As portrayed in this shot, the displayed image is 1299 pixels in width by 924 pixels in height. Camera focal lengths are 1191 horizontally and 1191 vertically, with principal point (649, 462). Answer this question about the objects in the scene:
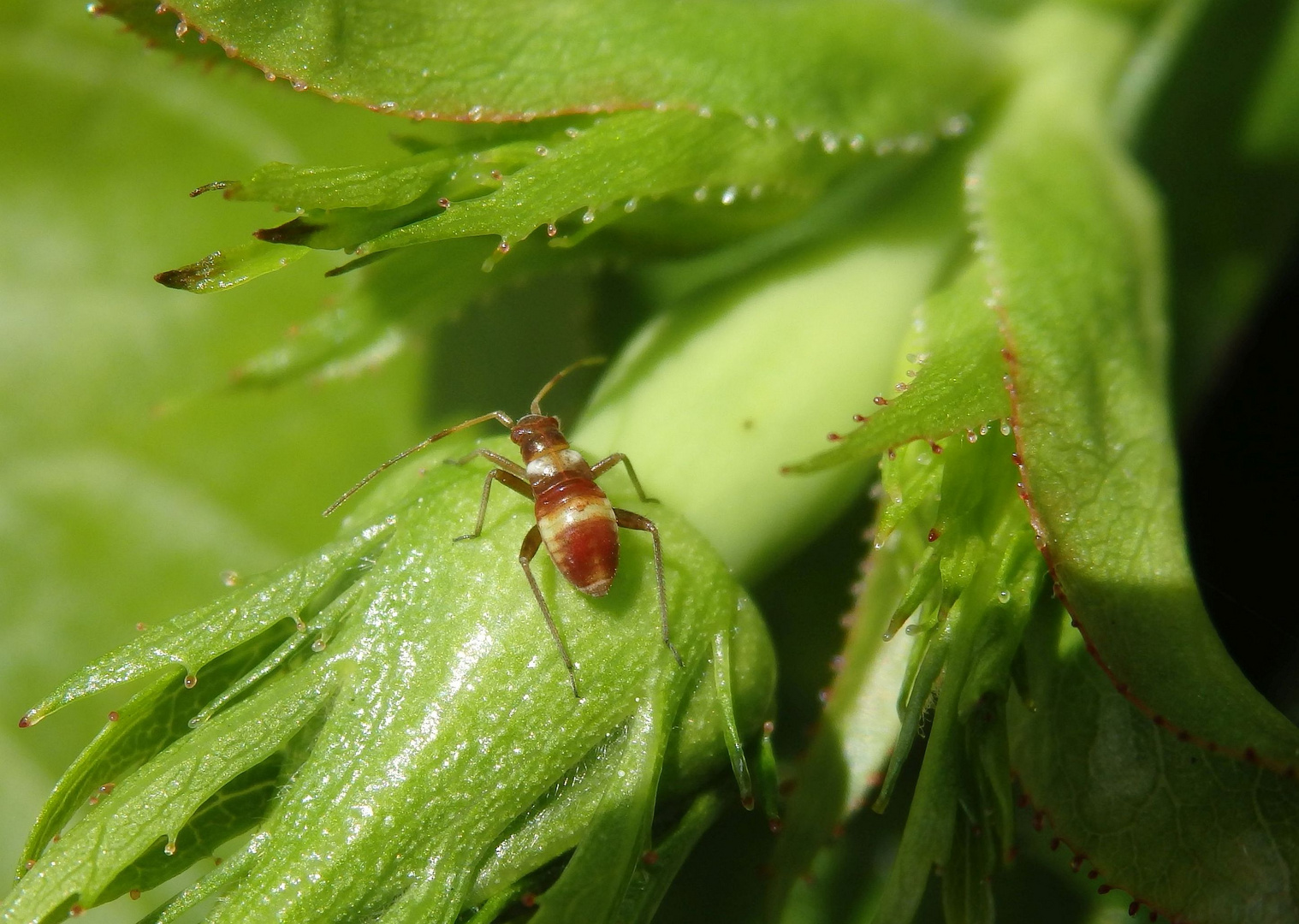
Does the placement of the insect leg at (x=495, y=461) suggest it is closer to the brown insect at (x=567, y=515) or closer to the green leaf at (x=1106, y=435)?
the brown insect at (x=567, y=515)

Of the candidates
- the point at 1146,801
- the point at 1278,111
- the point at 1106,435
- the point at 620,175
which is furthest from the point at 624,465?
the point at 1278,111

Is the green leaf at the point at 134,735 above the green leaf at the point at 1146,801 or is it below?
above

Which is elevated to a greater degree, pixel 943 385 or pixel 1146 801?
pixel 943 385

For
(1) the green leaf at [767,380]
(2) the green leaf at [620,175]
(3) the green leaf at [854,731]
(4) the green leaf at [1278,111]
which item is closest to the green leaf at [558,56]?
(2) the green leaf at [620,175]

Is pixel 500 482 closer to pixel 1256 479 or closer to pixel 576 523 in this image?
pixel 576 523

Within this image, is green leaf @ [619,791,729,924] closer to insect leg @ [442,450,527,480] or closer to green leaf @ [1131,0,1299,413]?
insect leg @ [442,450,527,480]

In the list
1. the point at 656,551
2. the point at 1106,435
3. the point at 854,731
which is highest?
the point at 656,551

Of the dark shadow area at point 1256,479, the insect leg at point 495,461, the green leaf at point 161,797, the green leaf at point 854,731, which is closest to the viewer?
the green leaf at point 161,797
